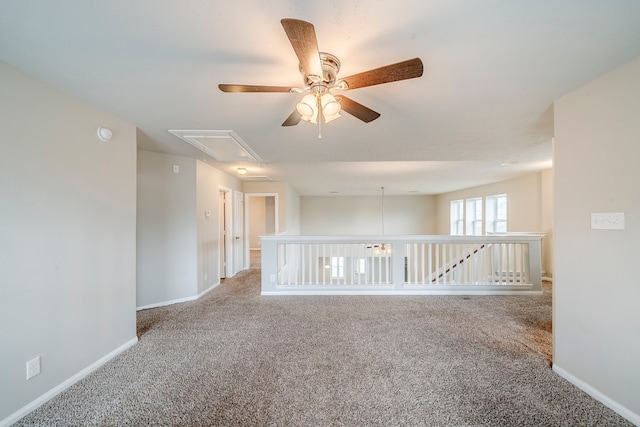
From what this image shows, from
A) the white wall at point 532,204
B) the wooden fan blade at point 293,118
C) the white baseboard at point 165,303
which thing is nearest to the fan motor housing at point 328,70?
the wooden fan blade at point 293,118

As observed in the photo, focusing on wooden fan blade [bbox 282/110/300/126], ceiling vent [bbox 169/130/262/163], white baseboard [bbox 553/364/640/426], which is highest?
ceiling vent [bbox 169/130/262/163]

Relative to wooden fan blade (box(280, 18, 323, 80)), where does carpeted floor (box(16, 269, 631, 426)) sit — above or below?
below

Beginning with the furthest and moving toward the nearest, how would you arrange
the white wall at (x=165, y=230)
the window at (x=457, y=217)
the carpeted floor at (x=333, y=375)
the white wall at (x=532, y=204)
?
the window at (x=457, y=217) → the white wall at (x=532, y=204) → the white wall at (x=165, y=230) → the carpeted floor at (x=333, y=375)

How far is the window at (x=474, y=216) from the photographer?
767 cm

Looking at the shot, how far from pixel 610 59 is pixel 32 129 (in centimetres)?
378

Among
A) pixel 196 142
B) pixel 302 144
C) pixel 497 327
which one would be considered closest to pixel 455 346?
pixel 497 327

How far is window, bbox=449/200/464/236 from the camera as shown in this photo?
28.3 feet

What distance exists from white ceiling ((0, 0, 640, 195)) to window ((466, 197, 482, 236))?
231 inches

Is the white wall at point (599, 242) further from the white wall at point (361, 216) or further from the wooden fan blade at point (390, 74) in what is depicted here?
the white wall at point (361, 216)

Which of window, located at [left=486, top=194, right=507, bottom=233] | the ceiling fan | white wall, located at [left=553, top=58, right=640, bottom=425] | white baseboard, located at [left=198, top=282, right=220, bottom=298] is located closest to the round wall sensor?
the ceiling fan

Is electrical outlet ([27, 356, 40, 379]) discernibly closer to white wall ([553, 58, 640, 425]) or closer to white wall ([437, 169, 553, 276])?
white wall ([553, 58, 640, 425])

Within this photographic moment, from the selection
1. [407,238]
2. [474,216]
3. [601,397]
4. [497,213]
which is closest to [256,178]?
[407,238]

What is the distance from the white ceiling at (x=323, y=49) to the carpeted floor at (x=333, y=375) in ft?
7.26

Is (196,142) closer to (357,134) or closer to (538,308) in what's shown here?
(357,134)
